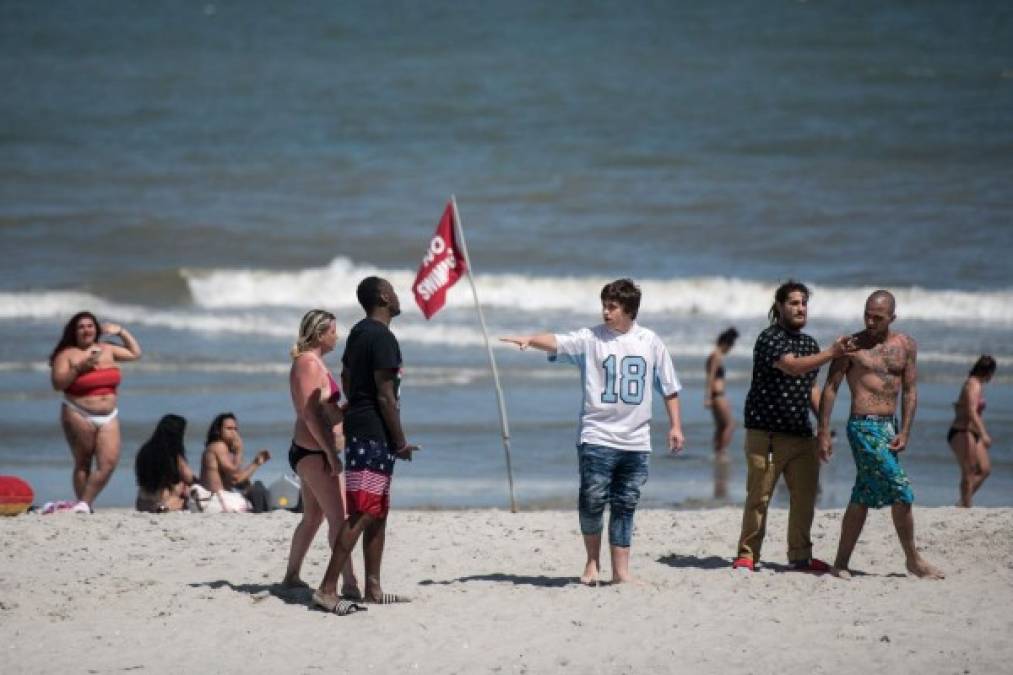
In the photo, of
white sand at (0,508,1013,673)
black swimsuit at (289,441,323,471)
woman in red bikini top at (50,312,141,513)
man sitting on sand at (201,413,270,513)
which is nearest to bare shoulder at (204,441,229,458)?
man sitting on sand at (201,413,270,513)

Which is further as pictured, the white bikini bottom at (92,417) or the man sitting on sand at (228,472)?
the white bikini bottom at (92,417)

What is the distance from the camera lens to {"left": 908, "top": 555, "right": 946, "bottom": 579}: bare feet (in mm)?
7566

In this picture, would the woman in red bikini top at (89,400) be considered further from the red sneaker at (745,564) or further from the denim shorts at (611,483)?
the red sneaker at (745,564)

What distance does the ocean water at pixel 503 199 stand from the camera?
49.9 ft

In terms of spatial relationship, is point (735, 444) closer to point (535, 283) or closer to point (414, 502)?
point (414, 502)

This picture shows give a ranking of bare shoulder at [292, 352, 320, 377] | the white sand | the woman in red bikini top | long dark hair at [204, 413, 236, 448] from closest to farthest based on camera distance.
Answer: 1. the white sand
2. bare shoulder at [292, 352, 320, 377]
3. the woman in red bikini top
4. long dark hair at [204, 413, 236, 448]

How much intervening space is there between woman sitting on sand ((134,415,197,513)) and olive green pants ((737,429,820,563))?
13.2 feet

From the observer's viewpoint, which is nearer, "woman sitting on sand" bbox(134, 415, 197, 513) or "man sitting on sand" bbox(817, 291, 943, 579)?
"man sitting on sand" bbox(817, 291, 943, 579)

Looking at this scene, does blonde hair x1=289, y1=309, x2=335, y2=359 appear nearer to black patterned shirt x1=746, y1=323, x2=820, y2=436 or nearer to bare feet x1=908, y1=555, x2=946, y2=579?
black patterned shirt x1=746, y1=323, x2=820, y2=436

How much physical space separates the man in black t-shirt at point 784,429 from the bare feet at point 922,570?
430mm

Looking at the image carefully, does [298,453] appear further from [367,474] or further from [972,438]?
[972,438]

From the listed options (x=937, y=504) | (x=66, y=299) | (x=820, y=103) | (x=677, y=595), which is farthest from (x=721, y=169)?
(x=677, y=595)

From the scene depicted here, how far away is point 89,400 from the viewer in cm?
Answer: 1002

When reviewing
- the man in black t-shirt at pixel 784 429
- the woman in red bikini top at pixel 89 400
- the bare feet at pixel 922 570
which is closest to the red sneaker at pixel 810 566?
the man in black t-shirt at pixel 784 429
